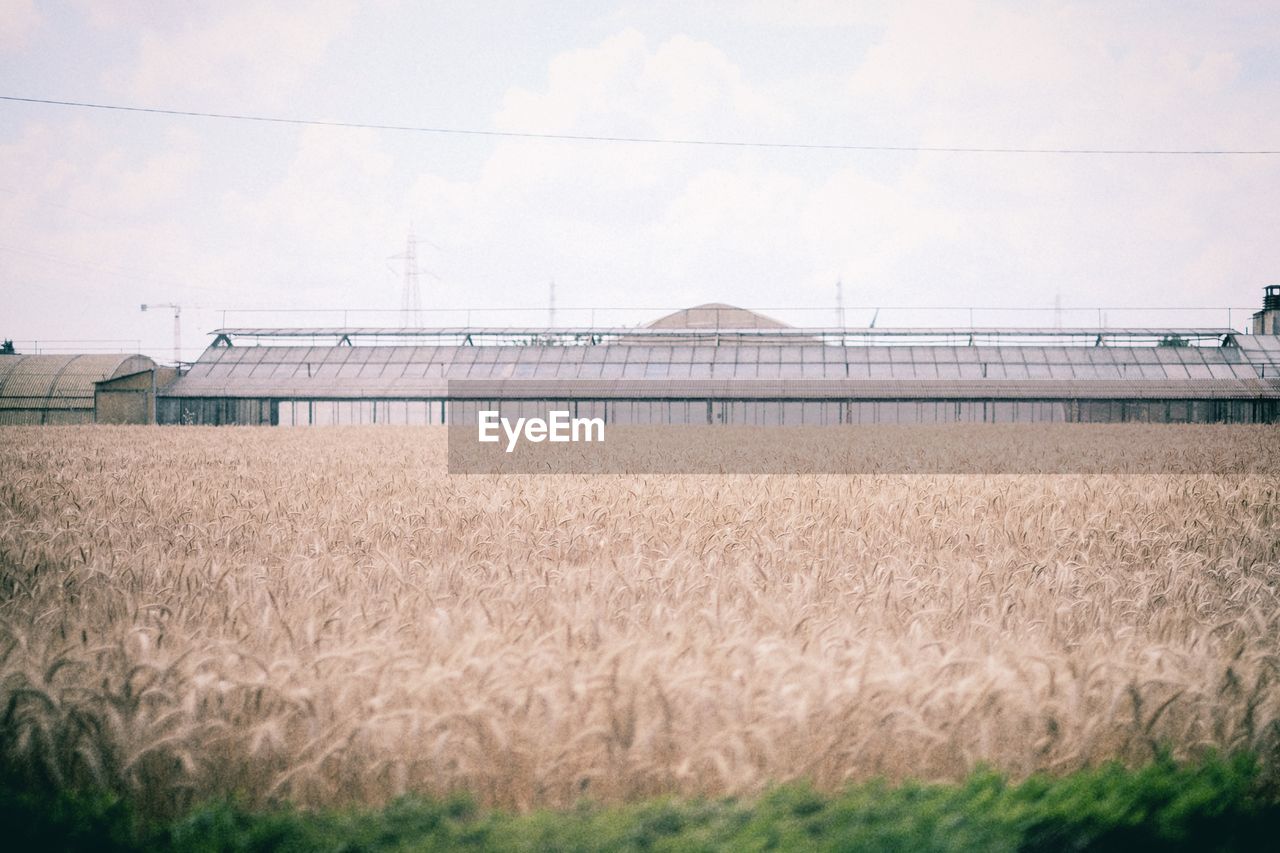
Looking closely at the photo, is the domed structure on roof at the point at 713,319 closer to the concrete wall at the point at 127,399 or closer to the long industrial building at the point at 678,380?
the long industrial building at the point at 678,380

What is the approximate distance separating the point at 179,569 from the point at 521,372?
61.5m

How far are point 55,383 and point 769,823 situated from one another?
7777cm

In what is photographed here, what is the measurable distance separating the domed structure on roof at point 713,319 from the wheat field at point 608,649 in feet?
293

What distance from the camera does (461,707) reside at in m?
3.05

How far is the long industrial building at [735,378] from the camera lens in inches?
2427

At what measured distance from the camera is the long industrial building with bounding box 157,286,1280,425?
61.7m

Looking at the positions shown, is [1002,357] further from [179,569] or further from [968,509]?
[179,569]

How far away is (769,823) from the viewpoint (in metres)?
2.29

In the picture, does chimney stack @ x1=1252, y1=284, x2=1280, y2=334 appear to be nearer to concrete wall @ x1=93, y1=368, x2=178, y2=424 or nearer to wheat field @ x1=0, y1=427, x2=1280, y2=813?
wheat field @ x1=0, y1=427, x2=1280, y2=813

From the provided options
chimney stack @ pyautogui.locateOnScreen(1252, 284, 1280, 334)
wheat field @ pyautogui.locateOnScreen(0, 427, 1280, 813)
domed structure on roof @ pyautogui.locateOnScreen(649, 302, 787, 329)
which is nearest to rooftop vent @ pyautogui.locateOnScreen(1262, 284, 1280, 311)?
chimney stack @ pyautogui.locateOnScreen(1252, 284, 1280, 334)

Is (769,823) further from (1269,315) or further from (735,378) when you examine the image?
(1269,315)

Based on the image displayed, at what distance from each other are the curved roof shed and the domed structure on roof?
181 ft

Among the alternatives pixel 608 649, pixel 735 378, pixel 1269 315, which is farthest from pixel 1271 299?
pixel 608 649

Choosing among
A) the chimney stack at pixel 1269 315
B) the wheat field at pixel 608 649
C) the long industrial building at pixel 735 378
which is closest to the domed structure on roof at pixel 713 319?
the long industrial building at pixel 735 378
